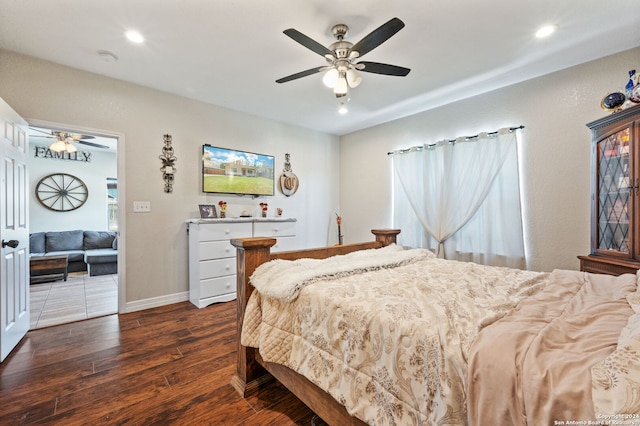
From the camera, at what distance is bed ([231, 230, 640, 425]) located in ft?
2.27

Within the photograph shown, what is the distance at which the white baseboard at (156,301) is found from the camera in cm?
307

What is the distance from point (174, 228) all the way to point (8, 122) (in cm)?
166

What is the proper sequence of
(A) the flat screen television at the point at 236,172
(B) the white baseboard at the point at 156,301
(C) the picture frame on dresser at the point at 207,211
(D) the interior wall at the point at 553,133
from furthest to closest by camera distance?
(A) the flat screen television at the point at 236,172, (C) the picture frame on dresser at the point at 207,211, (B) the white baseboard at the point at 156,301, (D) the interior wall at the point at 553,133

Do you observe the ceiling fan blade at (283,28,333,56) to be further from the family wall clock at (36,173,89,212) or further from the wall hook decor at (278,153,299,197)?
the family wall clock at (36,173,89,212)

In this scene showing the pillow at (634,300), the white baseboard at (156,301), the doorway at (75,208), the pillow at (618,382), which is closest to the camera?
the pillow at (618,382)

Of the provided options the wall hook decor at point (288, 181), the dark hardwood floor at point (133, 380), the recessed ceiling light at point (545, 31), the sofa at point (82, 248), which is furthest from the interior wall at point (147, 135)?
the recessed ceiling light at point (545, 31)

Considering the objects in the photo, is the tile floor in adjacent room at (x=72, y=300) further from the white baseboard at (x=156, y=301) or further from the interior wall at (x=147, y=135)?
the interior wall at (x=147, y=135)

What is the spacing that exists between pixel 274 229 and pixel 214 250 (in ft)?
2.88

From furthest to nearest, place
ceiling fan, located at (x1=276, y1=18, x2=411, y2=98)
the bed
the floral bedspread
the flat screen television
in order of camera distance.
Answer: the flat screen television, ceiling fan, located at (x1=276, y1=18, x2=411, y2=98), the floral bedspread, the bed

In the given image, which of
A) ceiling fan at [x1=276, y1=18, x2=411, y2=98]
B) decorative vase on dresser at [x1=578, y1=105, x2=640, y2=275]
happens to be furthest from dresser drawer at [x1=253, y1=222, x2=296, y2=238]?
decorative vase on dresser at [x1=578, y1=105, x2=640, y2=275]

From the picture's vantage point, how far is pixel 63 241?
5.12 metres

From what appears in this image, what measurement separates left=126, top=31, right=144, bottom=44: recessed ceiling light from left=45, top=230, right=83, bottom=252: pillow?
4.69 m

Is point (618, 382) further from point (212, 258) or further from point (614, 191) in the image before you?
point (212, 258)

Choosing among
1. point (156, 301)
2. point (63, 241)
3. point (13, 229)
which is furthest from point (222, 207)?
point (63, 241)
